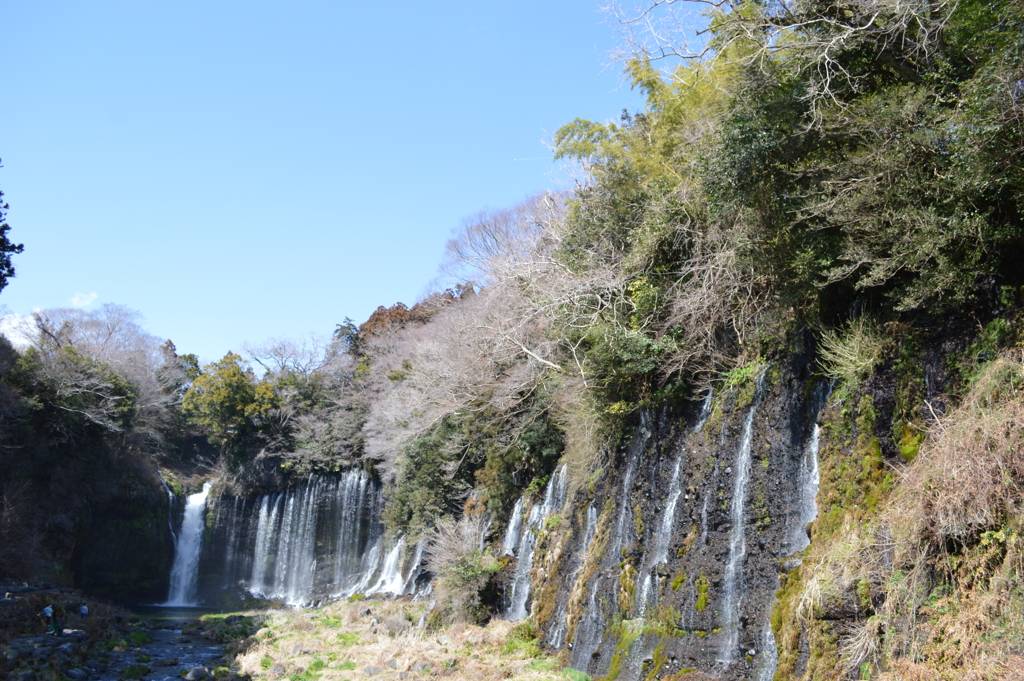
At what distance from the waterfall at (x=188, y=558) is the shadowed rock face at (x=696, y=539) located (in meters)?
19.7

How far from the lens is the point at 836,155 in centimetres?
908

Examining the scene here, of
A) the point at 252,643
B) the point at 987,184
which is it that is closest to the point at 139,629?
the point at 252,643

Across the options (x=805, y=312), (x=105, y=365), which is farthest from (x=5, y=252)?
(x=805, y=312)

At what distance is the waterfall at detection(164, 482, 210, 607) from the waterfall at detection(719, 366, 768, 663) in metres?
24.3

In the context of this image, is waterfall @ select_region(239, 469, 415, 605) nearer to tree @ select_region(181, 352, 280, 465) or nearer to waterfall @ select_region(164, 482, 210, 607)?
waterfall @ select_region(164, 482, 210, 607)

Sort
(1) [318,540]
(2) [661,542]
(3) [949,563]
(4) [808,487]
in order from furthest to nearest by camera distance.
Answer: (1) [318,540], (2) [661,542], (4) [808,487], (3) [949,563]

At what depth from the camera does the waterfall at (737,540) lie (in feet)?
28.4

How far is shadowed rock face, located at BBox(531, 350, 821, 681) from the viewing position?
8719 millimetres

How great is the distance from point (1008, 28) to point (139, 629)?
73.6 feet

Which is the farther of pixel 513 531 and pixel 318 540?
pixel 318 540

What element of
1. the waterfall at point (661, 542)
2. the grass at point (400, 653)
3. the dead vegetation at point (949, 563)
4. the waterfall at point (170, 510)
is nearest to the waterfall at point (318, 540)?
the waterfall at point (170, 510)

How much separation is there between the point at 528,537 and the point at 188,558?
18091 mm

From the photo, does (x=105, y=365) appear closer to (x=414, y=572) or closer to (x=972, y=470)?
(x=414, y=572)

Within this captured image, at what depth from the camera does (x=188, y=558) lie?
27469mm
